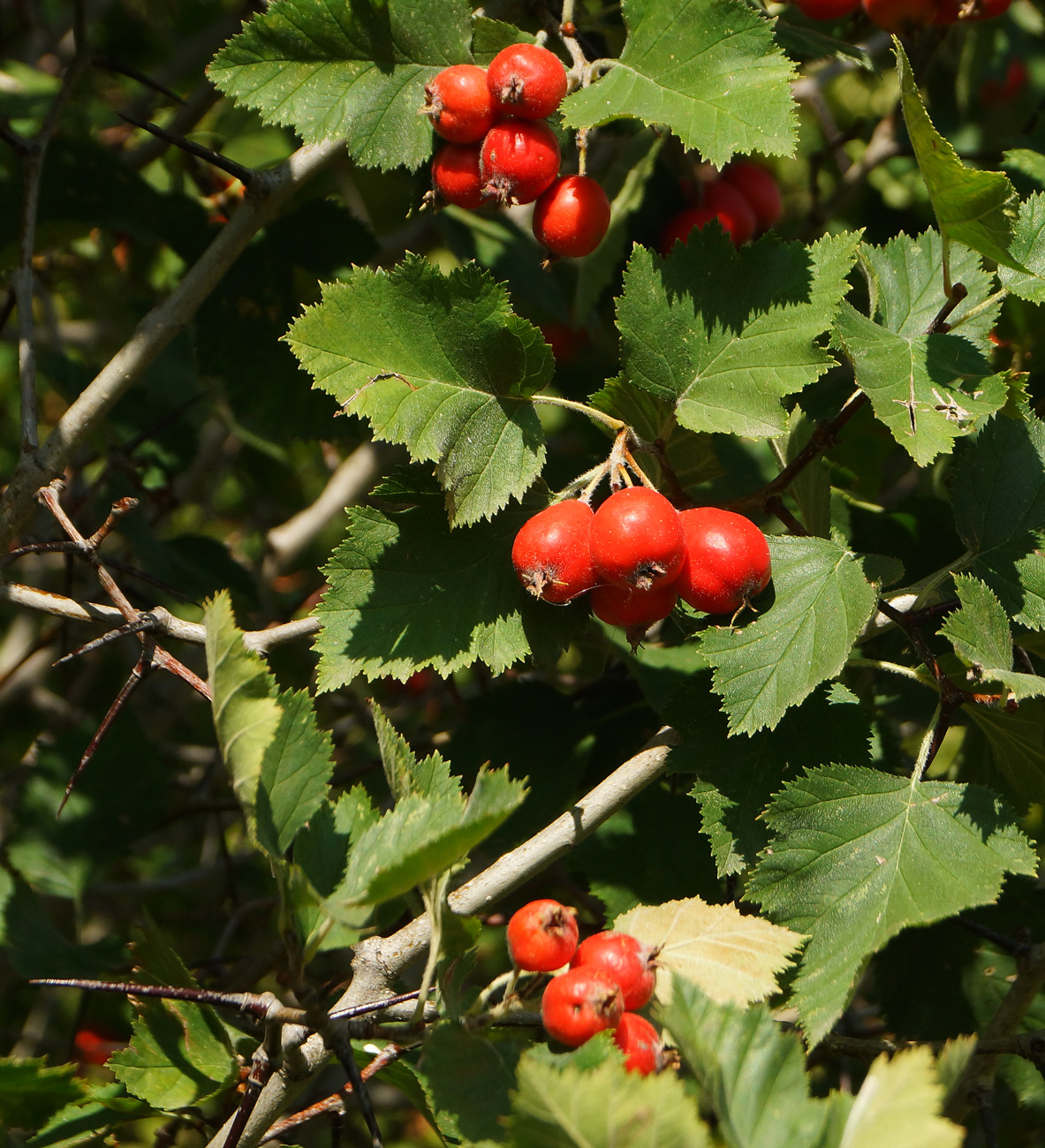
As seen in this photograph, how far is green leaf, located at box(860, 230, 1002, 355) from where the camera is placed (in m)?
1.52

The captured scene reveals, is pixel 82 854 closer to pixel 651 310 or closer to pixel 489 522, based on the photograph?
pixel 489 522

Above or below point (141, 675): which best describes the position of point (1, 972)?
below

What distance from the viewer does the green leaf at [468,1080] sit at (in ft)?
3.75

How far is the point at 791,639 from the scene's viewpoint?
139cm

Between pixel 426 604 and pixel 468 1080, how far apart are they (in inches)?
24.3

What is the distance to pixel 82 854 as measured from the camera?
2.35 meters

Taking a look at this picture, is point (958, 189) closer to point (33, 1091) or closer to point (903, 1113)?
point (903, 1113)

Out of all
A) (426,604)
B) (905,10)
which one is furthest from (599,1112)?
(905,10)

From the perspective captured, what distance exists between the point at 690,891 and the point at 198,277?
1.35 meters

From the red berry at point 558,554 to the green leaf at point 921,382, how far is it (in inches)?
16.3

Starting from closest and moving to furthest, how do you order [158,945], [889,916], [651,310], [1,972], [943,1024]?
1. [889,916]
2. [651,310]
3. [158,945]
4. [943,1024]
5. [1,972]

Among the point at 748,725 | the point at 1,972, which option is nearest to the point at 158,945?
the point at 748,725

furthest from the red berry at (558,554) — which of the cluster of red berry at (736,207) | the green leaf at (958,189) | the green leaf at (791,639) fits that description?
the cluster of red berry at (736,207)

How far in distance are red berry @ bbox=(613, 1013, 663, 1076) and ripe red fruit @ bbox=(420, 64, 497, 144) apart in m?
1.23
